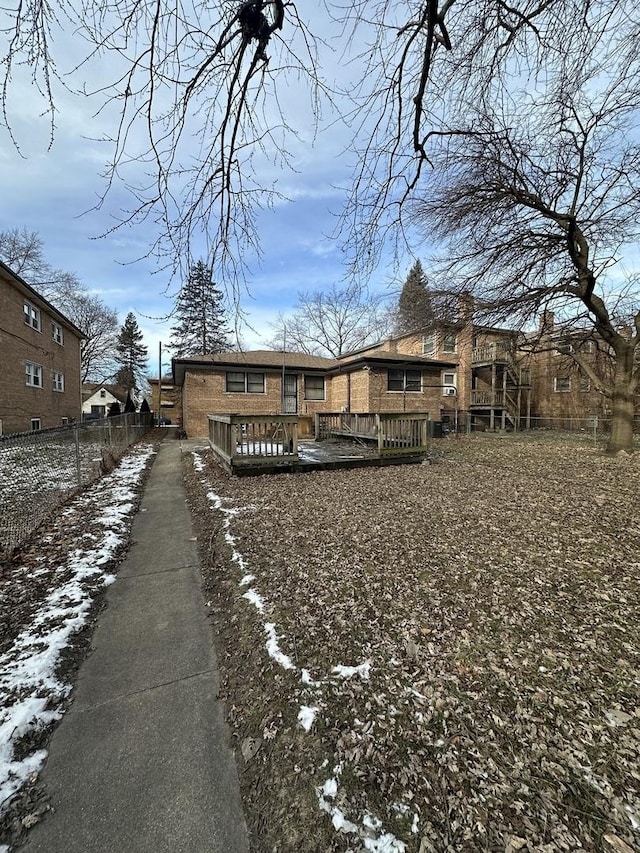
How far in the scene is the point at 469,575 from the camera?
345 centimetres

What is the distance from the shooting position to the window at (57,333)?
19.0 meters

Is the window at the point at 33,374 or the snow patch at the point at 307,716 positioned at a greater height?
the window at the point at 33,374

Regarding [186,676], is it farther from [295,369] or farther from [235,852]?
[295,369]

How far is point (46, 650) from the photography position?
101 inches

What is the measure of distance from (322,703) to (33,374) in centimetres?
1973

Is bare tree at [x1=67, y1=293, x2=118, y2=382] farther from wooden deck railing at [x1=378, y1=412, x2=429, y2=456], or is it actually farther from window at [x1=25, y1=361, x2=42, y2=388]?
wooden deck railing at [x1=378, y1=412, x2=429, y2=456]

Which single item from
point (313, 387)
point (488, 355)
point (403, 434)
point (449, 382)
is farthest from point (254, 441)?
point (488, 355)

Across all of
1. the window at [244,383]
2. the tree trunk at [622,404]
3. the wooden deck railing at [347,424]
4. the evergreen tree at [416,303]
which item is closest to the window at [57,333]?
the window at [244,383]

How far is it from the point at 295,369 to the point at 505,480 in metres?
12.4

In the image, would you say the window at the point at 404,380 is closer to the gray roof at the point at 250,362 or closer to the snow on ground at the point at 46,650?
the gray roof at the point at 250,362

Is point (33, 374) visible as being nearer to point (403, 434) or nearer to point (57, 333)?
point (57, 333)

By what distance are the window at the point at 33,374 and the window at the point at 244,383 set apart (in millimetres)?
8458

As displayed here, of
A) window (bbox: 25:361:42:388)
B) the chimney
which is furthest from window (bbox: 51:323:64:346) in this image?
the chimney

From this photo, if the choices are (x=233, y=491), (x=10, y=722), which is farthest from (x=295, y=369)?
(x=10, y=722)
